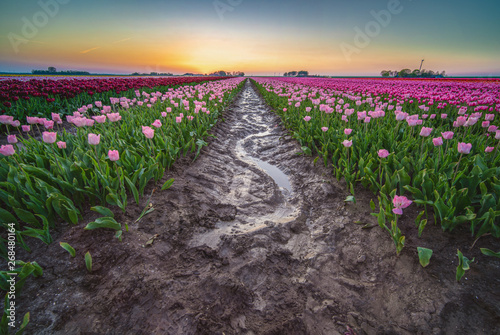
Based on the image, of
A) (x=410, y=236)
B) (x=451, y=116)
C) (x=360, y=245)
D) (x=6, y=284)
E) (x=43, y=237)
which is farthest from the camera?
(x=451, y=116)

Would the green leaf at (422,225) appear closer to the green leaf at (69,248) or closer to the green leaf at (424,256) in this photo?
the green leaf at (424,256)

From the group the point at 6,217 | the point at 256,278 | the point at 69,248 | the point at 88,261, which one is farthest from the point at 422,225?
the point at 6,217

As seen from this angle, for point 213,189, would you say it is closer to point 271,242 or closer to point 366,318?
point 271,242

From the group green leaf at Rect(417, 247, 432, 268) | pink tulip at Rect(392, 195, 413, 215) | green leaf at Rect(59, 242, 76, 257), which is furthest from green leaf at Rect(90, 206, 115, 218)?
green leaf at Rect(417, 247, 432, 268)

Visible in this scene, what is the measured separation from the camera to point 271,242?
2.40 meters

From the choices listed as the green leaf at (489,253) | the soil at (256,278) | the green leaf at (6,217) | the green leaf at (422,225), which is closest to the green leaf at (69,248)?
the soil at (256,278)

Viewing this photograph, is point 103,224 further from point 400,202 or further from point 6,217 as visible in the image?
point 400,202

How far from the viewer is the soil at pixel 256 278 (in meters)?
1.53

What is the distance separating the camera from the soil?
1.53 meters

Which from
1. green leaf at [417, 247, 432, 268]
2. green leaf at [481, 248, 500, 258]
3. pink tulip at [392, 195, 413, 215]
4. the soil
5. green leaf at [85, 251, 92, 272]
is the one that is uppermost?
pink tulip at [392, 195, 413, 215]

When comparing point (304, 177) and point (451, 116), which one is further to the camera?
point (451, 116)

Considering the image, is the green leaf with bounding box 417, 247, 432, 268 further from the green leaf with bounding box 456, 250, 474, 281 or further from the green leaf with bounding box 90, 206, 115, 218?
the green leaf with bounding box 90, 206, 115, 218

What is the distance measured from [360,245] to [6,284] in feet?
9.52

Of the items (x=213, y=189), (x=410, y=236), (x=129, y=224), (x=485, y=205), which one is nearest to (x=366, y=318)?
(x=410, y=236)
